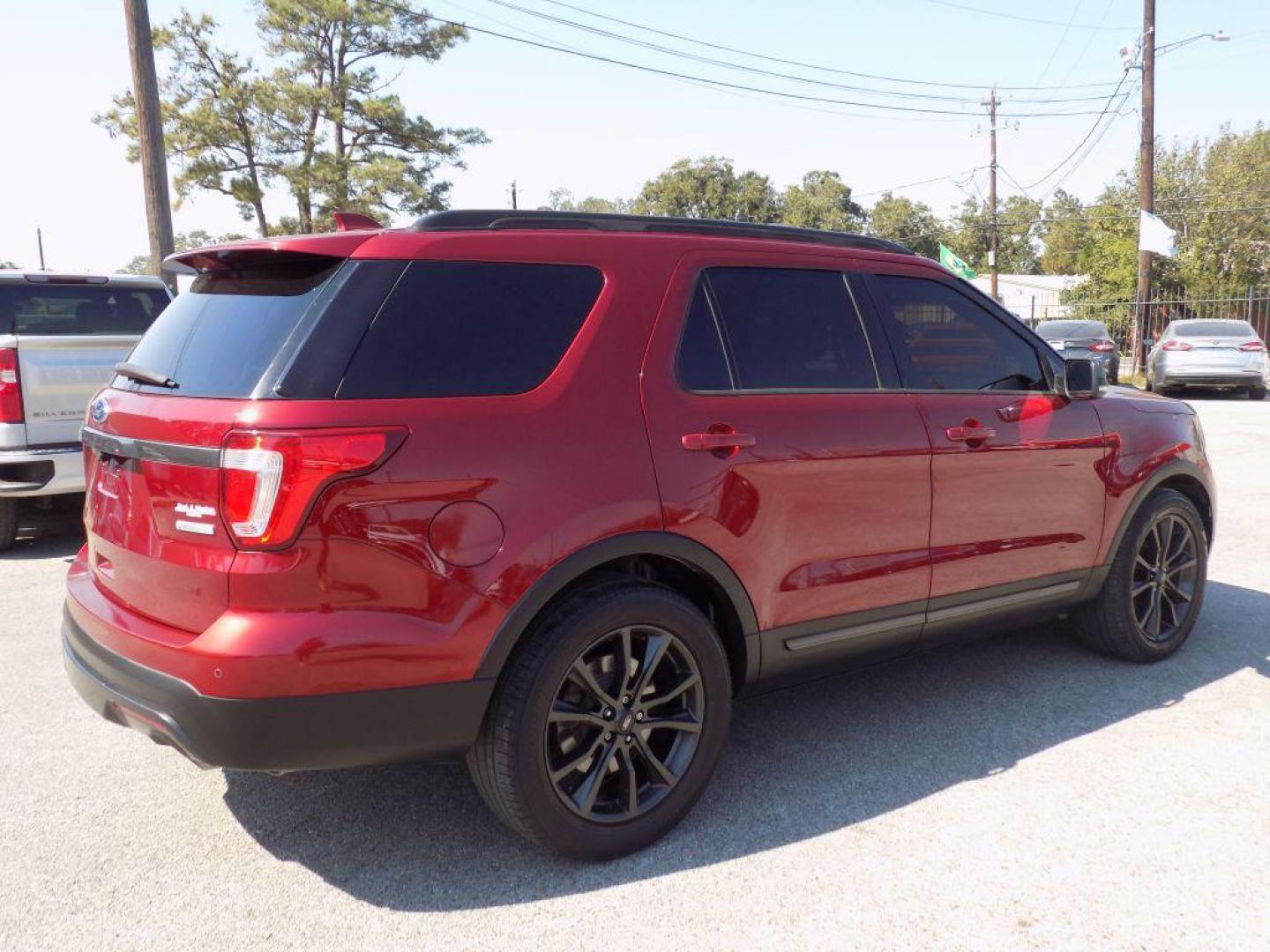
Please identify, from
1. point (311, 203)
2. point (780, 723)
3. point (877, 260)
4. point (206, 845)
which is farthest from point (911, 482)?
point (311, 203)

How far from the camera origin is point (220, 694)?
7.83ft

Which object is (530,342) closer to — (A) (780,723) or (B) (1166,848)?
(A) (780,723)

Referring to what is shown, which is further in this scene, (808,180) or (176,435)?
(808,180)

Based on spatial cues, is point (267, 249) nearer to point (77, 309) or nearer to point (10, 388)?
point (10, 388)

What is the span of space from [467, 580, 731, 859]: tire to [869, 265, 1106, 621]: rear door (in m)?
1.18

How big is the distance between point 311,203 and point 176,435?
33150 millimetres

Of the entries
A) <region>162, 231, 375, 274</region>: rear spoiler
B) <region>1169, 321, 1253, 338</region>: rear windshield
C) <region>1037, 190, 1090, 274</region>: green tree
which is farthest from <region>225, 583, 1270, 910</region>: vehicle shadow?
<region>1037, 190, 1090, 274</region>: green tree

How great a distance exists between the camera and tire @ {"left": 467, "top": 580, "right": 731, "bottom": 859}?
2686mm

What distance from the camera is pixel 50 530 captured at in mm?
7914

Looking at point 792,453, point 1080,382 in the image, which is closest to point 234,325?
point 792,453

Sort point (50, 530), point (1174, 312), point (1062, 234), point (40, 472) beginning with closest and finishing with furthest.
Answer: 1. point (40, 472)
2. point (50, 530)
3. point (1174, 312)
4. point (1062, 234)

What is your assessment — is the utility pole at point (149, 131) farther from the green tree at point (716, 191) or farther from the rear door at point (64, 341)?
the green tree at point (716, 191)

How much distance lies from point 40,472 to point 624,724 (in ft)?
17.2

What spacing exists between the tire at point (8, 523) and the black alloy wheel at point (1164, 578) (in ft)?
22.8
